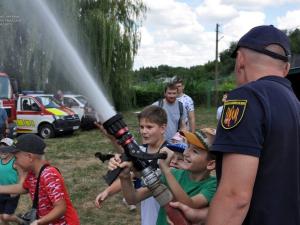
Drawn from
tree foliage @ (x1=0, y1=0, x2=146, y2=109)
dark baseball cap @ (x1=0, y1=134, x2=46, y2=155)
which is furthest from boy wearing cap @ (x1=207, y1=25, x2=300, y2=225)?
tree foliage @ (x1=0, y1=0, x2=146, y2=109)

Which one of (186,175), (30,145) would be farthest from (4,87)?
(186,175)

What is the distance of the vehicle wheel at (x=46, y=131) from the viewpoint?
15266 mm

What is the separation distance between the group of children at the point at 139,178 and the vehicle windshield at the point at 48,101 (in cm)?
1176

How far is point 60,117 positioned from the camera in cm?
1524

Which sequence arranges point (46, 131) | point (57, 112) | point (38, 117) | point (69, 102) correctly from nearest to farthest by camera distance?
1. point (38, 117)
2. point (46, 131)
3. point (57, 112)
4. point (69, 102)

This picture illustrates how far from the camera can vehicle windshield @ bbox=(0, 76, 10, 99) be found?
1430cm

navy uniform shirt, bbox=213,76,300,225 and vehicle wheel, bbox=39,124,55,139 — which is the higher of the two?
navy uniform shirt, bbox=213,76,300,225

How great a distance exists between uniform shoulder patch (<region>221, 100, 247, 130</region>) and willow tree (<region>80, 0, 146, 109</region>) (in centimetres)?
1800

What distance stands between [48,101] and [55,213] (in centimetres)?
1310

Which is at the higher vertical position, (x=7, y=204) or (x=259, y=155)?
(x=259, y=155)

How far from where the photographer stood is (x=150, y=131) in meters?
3.37

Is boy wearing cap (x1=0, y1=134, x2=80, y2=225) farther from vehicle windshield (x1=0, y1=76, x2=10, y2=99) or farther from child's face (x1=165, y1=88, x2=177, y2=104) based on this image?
vehicle windshield (x1=0, y1=76, x2=10, y2=99)

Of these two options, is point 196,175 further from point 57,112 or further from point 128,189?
point 57,112

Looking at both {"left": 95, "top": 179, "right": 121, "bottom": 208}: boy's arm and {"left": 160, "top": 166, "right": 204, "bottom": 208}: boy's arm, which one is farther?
{"left": 95, "top": 179, "right": 121, "bottom": 208}: boy's arm
